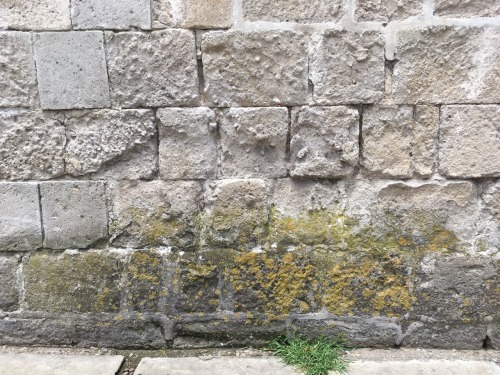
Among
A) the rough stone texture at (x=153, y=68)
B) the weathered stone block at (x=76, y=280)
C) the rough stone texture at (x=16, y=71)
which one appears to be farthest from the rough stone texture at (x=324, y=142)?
the rough stone texture at (x=16, y=71)

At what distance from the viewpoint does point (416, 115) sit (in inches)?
84.9

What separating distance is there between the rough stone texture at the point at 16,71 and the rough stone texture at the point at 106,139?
0.79ft

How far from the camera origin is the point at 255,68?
214cm

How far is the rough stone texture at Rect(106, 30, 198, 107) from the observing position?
2105 millimetres

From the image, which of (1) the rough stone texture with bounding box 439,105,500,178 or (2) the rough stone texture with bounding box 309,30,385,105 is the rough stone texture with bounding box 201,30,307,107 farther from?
(1) the rough stone texture with bounding box 439,105,500,178

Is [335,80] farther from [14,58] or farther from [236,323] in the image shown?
[14,58]

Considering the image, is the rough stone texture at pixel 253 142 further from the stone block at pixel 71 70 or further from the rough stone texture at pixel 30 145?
the rough stone texture at pixel 30 145

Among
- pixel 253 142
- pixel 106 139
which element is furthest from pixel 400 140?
pixel 106 139

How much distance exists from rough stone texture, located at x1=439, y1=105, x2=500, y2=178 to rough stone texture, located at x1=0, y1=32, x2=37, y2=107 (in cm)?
213

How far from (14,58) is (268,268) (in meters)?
1.72

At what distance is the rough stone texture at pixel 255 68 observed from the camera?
2102mm

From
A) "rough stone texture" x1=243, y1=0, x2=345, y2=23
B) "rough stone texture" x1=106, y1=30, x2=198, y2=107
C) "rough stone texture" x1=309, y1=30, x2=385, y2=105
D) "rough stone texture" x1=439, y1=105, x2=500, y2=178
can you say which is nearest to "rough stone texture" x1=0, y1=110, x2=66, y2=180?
"rough stone texture" x1=106, y1=30, x2=198, y2=107

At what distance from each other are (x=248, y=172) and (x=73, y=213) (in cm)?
98

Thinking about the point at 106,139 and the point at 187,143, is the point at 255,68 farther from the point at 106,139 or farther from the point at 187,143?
the point at 106,139
